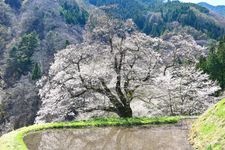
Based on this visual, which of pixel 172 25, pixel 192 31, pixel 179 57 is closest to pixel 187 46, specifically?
pixel 179 57

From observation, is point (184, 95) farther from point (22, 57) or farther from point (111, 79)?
point (22, 57)

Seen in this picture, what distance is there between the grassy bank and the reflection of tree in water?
33 centimetres

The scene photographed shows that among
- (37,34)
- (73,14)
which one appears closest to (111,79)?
(37,34)

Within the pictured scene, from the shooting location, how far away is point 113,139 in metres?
12.1

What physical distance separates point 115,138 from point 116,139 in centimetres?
16

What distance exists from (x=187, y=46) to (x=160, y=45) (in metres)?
→ 4.02

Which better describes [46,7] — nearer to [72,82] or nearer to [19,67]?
[19,67]

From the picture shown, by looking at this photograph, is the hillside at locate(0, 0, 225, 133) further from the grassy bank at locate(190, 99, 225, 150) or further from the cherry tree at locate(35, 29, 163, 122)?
the grassy bank at locate(190, 99, 225, 150)

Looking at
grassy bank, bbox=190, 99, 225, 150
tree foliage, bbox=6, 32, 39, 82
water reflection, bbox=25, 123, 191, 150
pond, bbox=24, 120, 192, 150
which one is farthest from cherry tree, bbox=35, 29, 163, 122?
tree foliage, bbox=6, 32, 39, 82

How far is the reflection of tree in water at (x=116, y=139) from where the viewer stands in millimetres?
11312

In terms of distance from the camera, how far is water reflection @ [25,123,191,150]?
11328mm

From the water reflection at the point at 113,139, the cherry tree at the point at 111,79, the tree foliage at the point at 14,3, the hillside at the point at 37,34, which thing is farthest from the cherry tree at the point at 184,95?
the tree foliage at the point at 14,3

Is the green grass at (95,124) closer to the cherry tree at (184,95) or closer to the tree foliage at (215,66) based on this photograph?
the cherry tree at (184,95)

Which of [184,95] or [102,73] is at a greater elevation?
[102,73]
